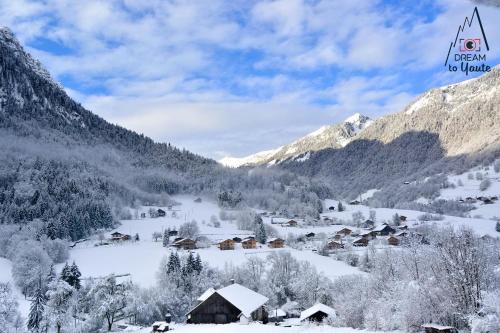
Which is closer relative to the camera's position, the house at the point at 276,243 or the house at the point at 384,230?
the house at the point at 276,243

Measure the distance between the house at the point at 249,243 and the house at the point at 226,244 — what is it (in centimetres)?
326

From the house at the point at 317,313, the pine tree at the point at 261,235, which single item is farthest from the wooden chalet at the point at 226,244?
the house at the point at 317,313

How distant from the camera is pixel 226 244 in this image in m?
112

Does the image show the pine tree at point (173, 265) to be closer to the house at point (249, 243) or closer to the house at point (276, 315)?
the house at point (276, 315)

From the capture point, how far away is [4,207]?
13162cm

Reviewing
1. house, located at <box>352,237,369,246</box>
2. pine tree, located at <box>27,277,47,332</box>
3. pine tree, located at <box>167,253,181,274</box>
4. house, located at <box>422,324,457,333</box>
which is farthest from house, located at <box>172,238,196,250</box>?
house, located at <box>422,324,457,333</box>

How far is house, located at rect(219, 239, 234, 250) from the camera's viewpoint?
4380 inches

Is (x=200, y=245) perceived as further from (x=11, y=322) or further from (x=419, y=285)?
(x=419, y=285)

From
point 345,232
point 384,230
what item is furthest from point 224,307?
point 384,230

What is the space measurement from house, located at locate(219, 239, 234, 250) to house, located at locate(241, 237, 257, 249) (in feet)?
10.7

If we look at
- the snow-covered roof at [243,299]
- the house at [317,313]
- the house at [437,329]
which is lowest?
the house at [317,313]

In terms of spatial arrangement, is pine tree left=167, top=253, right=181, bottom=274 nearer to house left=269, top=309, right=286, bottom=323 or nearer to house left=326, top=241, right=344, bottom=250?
house left=269, top=309, right=286, bottom=323

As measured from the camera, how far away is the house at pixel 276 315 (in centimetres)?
6267

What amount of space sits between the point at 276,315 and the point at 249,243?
51069mm
